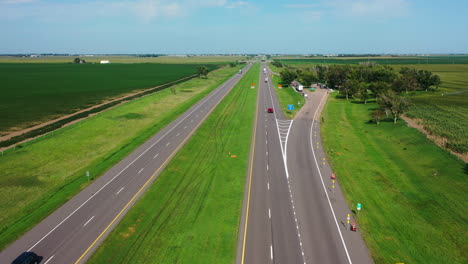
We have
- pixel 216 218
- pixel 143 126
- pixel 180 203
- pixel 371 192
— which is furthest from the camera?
pixel 143 126

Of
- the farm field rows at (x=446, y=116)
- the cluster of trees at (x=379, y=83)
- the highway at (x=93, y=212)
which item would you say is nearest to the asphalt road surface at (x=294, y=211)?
the highway at (x=93, y=212)

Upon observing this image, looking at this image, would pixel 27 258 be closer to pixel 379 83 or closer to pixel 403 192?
pixel 403 192

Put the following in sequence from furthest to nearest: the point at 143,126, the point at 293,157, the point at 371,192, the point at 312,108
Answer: the point at 312,108 → the point at 143,126 → the point at 293,157 → the point at 371,192

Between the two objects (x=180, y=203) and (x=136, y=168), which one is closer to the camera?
(x=180, y=203)

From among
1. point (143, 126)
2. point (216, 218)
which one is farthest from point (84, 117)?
point (216, 218)

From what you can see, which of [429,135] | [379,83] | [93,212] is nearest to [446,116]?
[429,135]

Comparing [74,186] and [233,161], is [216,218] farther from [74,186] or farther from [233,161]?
[74,186]
